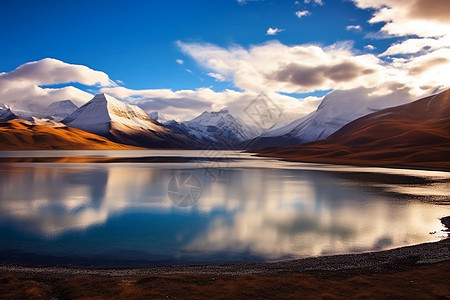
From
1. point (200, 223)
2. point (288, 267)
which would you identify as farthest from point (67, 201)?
point (288, 267)

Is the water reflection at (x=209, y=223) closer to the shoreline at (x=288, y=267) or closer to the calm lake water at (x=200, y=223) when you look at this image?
the calm lake water at (x=200, y=223)

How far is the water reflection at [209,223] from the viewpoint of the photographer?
23.2m

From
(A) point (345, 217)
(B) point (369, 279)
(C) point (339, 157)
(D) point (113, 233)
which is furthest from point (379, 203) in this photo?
(C) point (339, 157)

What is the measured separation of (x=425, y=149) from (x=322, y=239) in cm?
12830

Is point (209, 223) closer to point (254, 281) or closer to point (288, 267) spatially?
point (288, 267)

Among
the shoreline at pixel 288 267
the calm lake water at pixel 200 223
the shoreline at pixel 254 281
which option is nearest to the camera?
the shoreline at pixel 254 281

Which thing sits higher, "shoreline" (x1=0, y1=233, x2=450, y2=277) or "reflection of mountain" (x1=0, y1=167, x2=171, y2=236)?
"reflection of mountain" (x1=0, y1=167, x2=171, y2=236)

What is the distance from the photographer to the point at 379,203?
136 feet

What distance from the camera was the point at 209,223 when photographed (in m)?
30.5

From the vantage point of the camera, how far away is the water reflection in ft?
76.3

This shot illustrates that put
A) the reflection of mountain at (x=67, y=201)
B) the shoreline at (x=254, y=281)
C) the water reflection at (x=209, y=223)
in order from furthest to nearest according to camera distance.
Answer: the reflection of mountain at (x=67, y=201) → the water reflection at (x=209, y=223) → the shoreline at (x=254, y=281)

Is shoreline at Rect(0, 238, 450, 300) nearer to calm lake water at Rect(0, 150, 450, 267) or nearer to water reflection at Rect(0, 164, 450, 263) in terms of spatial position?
calm lake water at Rect(0, 150, 450, 267)

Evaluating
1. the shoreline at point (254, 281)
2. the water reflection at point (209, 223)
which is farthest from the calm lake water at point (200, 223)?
the shoreline at point (254, 281)

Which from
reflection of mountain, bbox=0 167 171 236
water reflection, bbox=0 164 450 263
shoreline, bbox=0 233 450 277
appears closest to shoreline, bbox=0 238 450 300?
shoreline, bbox=0 233 450 277
